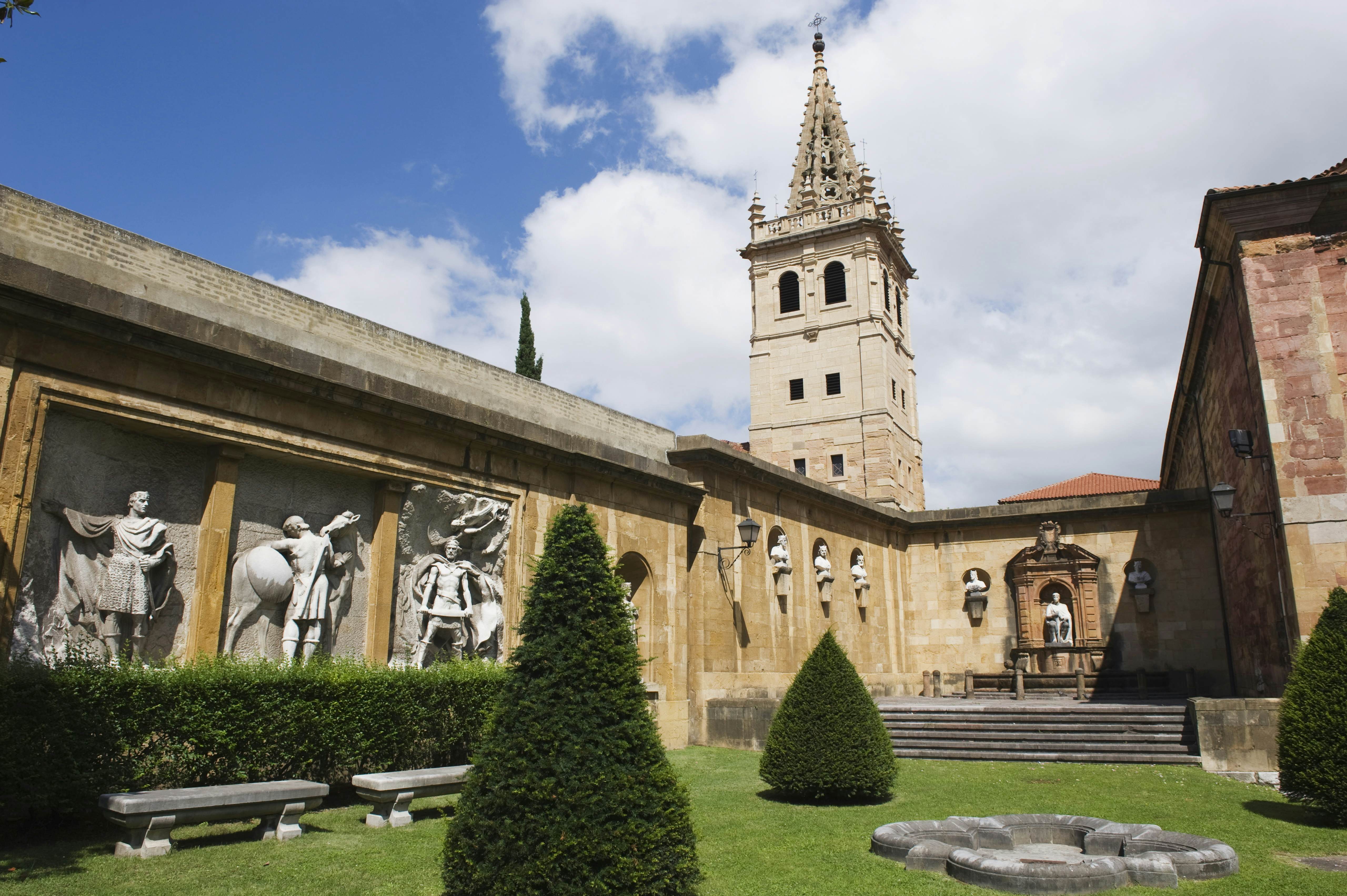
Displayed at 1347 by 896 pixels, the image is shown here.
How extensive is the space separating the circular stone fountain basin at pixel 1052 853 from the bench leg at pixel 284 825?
193 inches

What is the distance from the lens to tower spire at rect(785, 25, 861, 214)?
54375mm

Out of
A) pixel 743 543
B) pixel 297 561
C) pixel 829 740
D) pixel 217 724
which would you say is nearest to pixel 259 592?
pixel 297 561

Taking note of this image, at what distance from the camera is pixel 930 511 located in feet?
89.4

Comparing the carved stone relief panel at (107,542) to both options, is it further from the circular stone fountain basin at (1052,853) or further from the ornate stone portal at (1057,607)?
the ornate stone portal at (1057,607)

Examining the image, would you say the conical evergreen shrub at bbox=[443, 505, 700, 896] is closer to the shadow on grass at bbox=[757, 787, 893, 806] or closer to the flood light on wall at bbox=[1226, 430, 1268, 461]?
the shadow on grass at bbox=[757, 787, 893, 806]

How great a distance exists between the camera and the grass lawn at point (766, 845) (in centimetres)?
670

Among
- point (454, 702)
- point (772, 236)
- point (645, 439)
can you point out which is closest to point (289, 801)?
point (454, 702)

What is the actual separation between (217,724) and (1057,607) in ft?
69.7

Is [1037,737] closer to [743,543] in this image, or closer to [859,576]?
[743,543]

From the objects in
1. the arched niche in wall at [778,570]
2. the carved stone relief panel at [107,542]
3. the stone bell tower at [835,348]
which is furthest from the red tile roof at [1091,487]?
the carved stone relief panel at [107,542]

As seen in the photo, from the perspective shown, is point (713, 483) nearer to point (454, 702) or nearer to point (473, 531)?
point (473, 531)

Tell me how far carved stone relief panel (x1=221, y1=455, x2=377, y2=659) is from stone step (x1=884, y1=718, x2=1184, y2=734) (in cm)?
844

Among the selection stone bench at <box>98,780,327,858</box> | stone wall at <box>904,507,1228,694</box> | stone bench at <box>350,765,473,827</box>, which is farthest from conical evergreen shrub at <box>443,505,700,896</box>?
stone wall at <box>904,507,1228,694</box>

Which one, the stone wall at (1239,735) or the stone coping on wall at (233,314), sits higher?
the stone coping on wall at (233,314)
